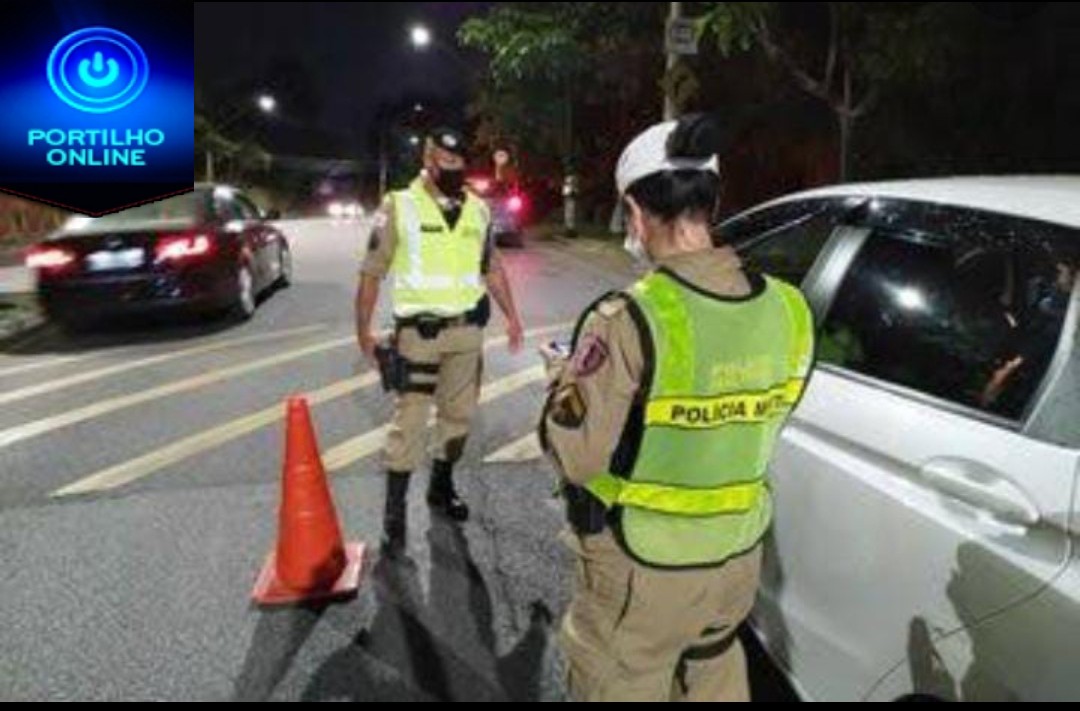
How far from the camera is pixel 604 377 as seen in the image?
7.59 feet

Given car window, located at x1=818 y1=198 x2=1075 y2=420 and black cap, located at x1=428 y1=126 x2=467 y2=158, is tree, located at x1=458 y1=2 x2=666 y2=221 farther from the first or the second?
car window, located at x1=818 y1=198 x2=1075 y2=420

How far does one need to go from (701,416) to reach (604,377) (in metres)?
0.23

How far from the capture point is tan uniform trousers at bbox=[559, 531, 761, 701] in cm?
250

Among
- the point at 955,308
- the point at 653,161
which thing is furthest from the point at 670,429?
the point at 955,308

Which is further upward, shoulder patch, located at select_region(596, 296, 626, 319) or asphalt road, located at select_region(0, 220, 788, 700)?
shoulder patch, located at select_region(596, 296, 626, 319)

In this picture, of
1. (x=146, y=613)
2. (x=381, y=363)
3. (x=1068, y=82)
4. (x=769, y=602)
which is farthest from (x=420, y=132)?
(x=1068, y=82)

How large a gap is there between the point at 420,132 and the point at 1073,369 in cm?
350

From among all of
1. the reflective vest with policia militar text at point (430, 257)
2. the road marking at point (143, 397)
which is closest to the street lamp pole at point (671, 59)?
the road marking at point (143, 397)

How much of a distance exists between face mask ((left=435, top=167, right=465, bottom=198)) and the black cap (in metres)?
0.09

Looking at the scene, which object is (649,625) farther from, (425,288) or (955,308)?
(425,288)

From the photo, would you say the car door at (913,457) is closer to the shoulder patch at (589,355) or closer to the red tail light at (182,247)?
the shoulder patch at (589,355)

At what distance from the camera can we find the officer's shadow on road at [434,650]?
156 inches

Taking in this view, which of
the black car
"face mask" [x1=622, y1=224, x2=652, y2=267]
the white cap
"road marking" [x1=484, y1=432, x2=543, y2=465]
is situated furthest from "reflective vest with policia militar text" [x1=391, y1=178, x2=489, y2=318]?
the black car

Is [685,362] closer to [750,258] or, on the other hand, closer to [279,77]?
[750,258]
